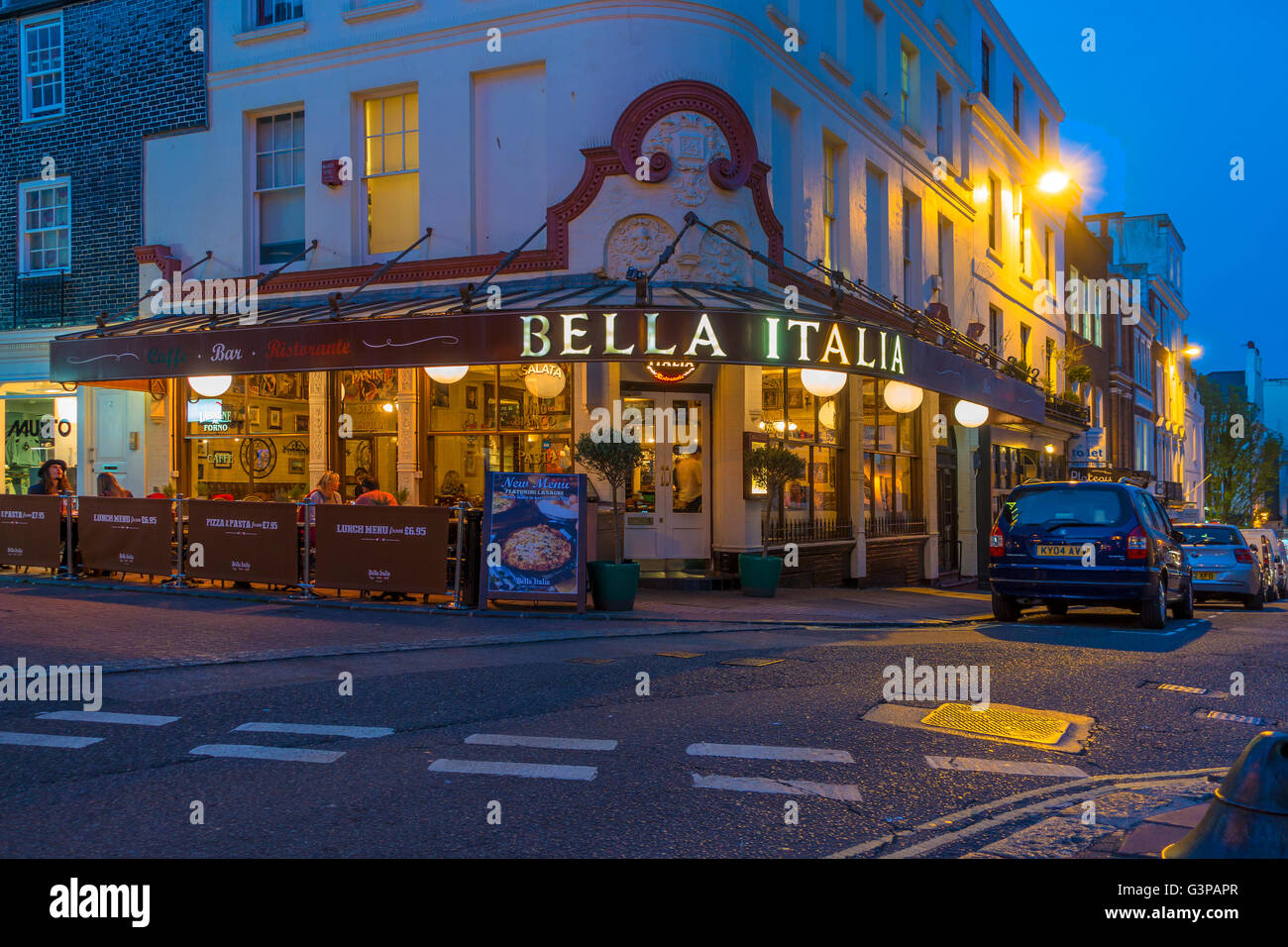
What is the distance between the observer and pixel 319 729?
6801 millimetres

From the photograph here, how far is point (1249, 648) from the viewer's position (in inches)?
455

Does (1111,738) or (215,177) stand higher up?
(215,177)

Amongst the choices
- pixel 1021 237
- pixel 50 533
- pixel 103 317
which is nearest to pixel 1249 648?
pixel 50 533

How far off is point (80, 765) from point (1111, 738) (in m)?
5.97

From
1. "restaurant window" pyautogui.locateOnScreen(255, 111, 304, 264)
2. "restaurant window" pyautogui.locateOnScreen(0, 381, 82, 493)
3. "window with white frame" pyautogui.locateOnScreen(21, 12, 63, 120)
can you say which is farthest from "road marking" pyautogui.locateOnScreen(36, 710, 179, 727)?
"window with white frame" pyautogui.locateOnScreen(21, 12, 63, 120)

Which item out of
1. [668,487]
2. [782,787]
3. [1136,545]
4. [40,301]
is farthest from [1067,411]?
[782,787]

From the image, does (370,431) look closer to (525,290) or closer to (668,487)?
(525,290)

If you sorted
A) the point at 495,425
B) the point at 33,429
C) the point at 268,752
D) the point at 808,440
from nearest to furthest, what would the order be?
the point at 268,752 → the point at 495,425 → the point at 808,440 → the point at 33,429

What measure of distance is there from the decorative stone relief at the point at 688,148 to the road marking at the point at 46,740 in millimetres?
11478

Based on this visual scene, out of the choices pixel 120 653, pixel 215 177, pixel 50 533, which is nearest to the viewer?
pixel 120 653

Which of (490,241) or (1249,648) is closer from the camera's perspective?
(1249,648)

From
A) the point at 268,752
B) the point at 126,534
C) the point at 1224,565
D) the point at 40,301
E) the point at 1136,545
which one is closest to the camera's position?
the point at 268,752

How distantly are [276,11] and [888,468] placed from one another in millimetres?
13736
